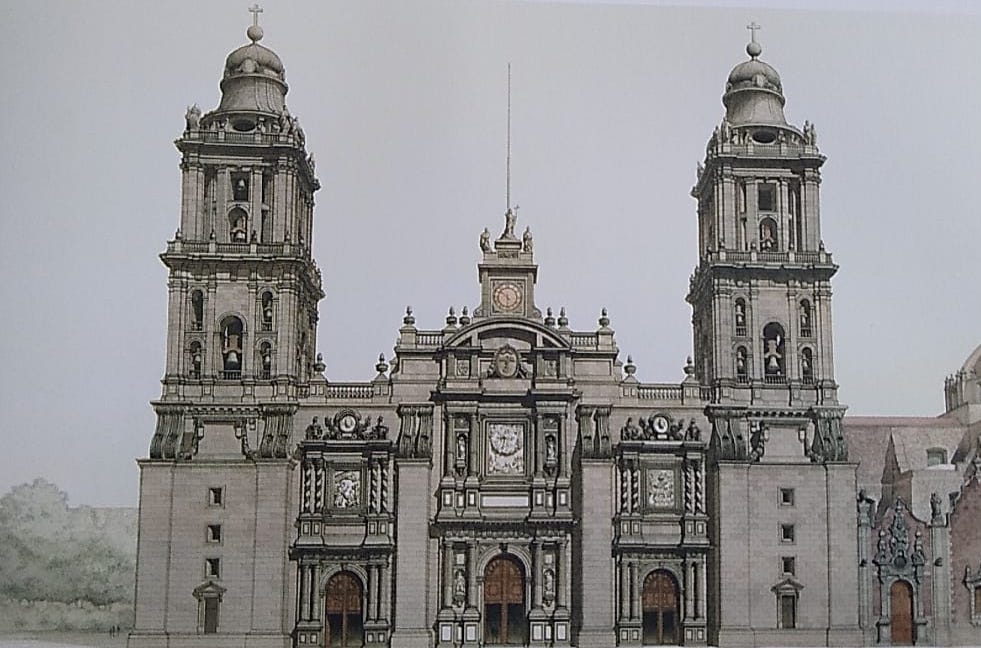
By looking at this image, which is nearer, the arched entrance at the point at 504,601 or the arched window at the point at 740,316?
the arched entrance at the point at 504,601

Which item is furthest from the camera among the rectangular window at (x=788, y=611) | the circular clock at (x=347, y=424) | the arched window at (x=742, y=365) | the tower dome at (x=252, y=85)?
the arched window at (x=742, y=365)

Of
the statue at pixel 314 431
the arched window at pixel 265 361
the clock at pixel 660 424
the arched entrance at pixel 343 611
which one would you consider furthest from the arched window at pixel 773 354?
the arched window at pixel 265 361

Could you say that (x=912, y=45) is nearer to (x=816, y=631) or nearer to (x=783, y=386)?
(x=783, y=386)

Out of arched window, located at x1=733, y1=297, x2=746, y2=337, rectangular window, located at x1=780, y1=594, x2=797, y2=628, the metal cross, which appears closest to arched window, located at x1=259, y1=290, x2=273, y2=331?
the metal cross

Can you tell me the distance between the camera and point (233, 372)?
15.0m

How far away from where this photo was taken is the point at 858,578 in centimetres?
1466

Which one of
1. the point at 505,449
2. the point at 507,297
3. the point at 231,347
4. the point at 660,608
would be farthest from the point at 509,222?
the point at 660,608

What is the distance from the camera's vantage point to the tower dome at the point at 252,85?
14172mm

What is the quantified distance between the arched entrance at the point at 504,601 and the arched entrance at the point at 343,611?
135cm

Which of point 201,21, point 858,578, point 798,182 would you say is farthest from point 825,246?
point 201,21

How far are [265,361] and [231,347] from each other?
421 mm

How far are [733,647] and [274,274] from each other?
20.3 feet

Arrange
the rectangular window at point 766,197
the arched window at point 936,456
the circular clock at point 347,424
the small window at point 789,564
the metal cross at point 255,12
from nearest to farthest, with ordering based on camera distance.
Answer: the metal cross at point 255,12, the arched window at point 936,456, the small window at point 789,564, the circular clock at point 347,424, the rectangular window at point 766,197

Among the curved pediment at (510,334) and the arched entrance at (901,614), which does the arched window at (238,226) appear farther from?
the arched entrance at (901,614)
